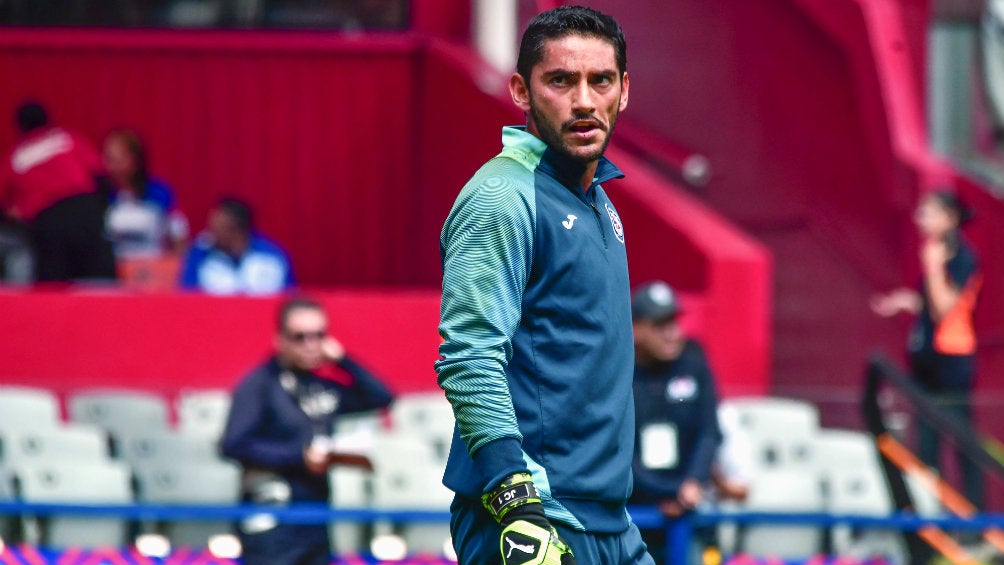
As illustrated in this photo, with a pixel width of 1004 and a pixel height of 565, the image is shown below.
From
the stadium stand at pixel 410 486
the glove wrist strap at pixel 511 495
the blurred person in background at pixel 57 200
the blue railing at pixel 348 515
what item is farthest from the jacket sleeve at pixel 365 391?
the blurred person in background at pixel 57 200

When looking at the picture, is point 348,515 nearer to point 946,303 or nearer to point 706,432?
point 706,432

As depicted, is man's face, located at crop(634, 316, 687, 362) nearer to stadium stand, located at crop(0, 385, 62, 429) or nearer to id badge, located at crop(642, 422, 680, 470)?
id badge, located at crop(642, 422, 680, 470)

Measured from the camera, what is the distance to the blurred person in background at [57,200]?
1126 centimetres

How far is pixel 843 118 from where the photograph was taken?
40.0 ft

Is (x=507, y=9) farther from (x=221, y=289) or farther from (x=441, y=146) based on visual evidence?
(x=221, y=289)

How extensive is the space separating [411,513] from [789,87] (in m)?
7.14

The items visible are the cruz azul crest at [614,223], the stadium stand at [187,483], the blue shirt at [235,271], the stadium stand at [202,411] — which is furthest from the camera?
the blue shirt at [235,271]

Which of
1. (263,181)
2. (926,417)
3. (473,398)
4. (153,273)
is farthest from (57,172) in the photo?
(473,398)

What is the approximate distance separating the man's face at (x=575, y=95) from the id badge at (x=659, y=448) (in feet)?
11.4

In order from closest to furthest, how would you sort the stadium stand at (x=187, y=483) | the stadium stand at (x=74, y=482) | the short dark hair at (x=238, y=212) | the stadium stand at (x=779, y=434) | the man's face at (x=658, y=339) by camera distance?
the man's face at (x=658, y=339), the stadium stand at (x=74, y=482), the stadium stand at (x=187, y=483), the stadium stand at (x=779, y=434), the short dark hair at (x=238, y=212)

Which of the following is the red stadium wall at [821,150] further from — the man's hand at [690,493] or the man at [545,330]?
the man at [545,330]

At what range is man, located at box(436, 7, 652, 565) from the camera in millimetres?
3156

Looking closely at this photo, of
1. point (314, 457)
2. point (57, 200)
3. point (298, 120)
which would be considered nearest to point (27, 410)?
point (314, 457)

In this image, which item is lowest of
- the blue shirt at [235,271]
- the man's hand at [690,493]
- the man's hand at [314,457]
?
the blue shirt at [235,271]
